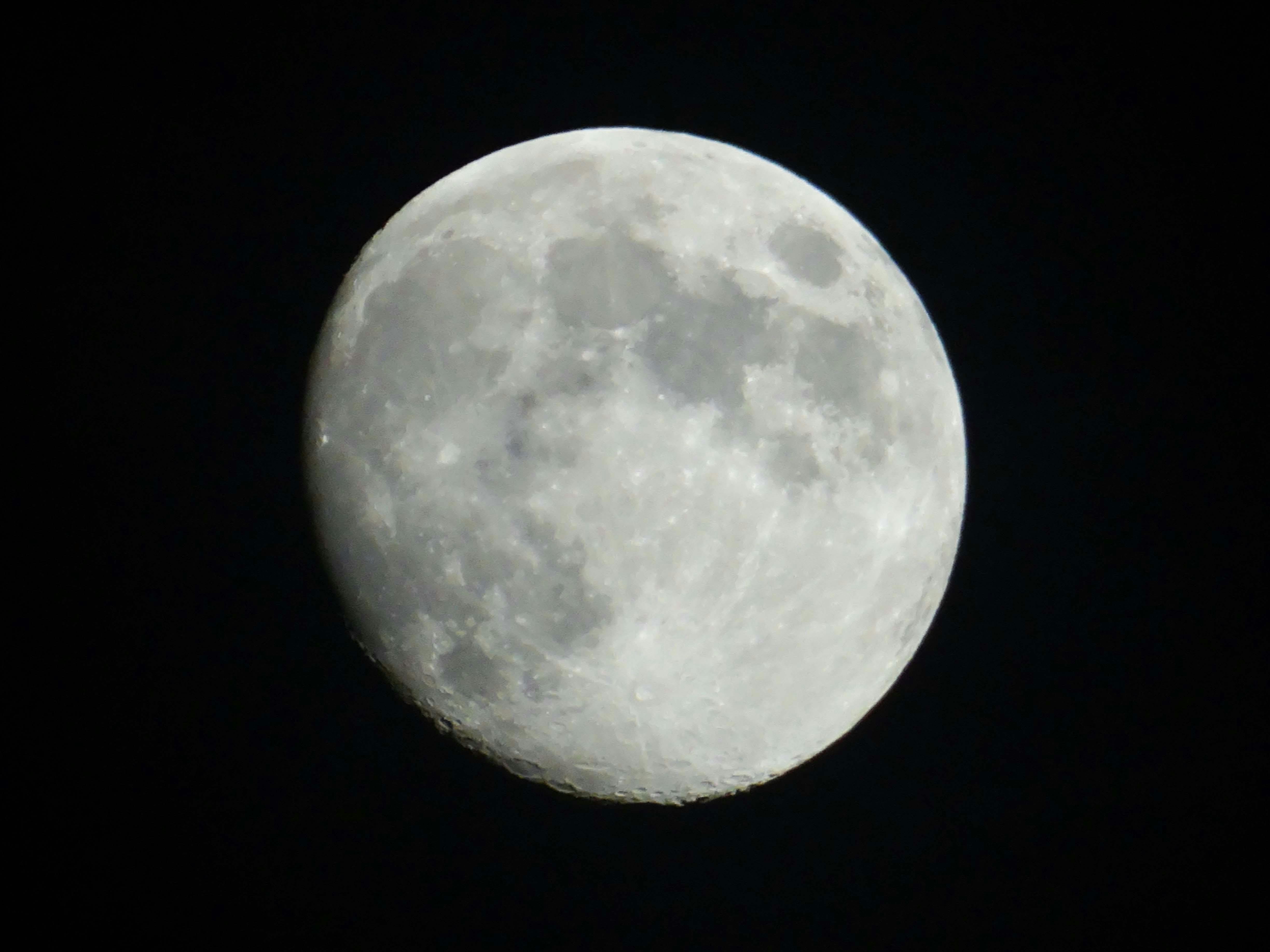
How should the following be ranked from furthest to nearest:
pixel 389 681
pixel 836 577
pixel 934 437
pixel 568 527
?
pixel 389 681, pixel 934 437, pixel 836 577, pixel 568 527

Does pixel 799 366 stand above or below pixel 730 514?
above

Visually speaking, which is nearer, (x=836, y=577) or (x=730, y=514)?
(x=730, y=514)

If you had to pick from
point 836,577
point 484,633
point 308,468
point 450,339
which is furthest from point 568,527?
point 308,468

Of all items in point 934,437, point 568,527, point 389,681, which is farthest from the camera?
point 389,681

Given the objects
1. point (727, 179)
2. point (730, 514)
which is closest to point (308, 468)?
point (730, 514)

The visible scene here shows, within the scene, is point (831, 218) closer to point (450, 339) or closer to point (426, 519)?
point (450, 339)

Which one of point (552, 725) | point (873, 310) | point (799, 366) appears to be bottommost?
point (552, 725)
